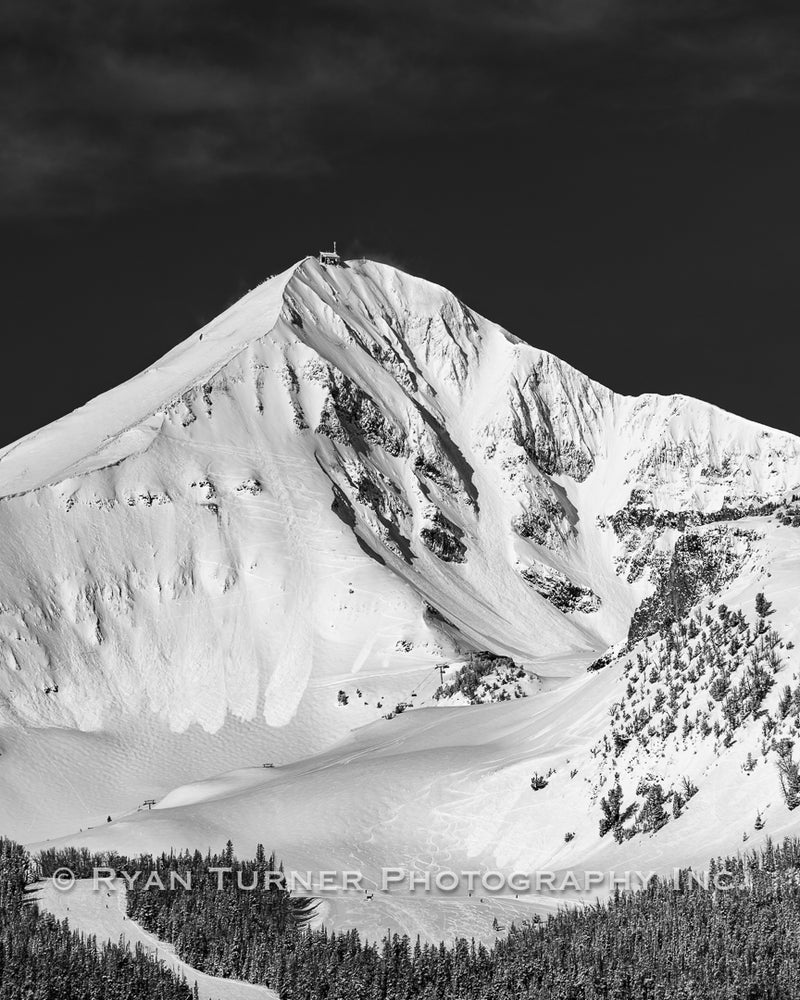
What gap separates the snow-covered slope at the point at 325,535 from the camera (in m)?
87.4

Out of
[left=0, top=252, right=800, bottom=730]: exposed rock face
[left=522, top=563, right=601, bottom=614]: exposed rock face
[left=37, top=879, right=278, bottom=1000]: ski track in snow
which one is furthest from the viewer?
[left=522, top=563, right=601, bottom=614]: exposed rock face

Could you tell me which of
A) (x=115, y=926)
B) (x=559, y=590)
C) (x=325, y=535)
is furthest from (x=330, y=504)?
(x=115, y=926)

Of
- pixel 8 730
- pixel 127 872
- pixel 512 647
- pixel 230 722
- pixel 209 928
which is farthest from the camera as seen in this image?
pixel 512 647

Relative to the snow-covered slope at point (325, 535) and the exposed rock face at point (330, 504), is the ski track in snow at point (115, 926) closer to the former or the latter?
the snow-covered slope at point (325, 535)

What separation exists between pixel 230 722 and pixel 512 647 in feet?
104

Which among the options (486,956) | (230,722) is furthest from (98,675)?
(486,956)

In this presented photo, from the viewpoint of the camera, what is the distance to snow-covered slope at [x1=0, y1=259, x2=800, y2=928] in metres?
87.4

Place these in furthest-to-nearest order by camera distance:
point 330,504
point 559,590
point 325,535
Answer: point 559,590 → point 330,504 → point 325,535

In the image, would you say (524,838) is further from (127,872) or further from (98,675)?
(98,675)

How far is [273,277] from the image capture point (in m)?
160

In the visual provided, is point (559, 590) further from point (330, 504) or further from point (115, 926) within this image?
point (115, 926)

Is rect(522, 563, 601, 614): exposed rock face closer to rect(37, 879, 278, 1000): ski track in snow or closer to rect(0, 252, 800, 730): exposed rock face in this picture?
rect(0, 252, 800, 730): exposed rock face

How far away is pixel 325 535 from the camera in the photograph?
11619 cm

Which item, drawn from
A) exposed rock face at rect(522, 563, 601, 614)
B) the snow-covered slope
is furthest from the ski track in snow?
exposed rock face at rect(522, 563, 601, 614)
